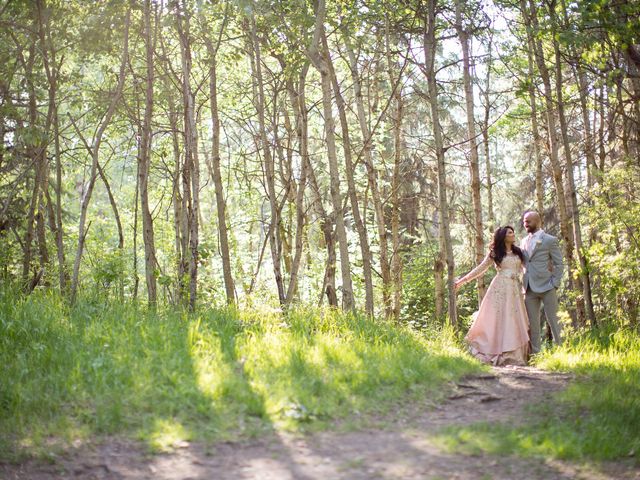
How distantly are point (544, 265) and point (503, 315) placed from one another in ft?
2.93

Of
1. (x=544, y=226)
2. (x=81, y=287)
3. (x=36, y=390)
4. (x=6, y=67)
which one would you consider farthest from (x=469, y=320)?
(x=36, y=390)

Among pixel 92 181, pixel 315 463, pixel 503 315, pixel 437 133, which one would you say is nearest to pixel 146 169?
pixel 92 181

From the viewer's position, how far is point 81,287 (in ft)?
29.9

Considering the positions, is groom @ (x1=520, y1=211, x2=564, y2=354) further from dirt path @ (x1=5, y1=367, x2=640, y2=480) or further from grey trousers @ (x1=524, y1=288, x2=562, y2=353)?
dirt path @ (x1=5, y1=367, x2=640, y2=480)

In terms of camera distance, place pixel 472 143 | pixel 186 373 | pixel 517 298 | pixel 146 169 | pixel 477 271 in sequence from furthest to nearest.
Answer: pixel 472 143 → pixel 146 169 → pixel 477 271 → pixel 517 298 → pixel 186 373

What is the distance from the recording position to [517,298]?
30.0 ft

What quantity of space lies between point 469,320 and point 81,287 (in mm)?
10721

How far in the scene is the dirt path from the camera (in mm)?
3902

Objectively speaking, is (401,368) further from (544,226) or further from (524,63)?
(544,226)

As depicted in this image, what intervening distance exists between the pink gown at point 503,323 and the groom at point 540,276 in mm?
134

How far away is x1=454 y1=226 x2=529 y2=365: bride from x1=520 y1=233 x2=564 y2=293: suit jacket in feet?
0.72

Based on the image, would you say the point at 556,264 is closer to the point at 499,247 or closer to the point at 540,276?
the point at 540,276

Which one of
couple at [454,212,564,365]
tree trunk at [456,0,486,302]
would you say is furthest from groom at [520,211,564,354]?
tree trunk at [456,0,486,302]

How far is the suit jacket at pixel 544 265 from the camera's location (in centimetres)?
894
